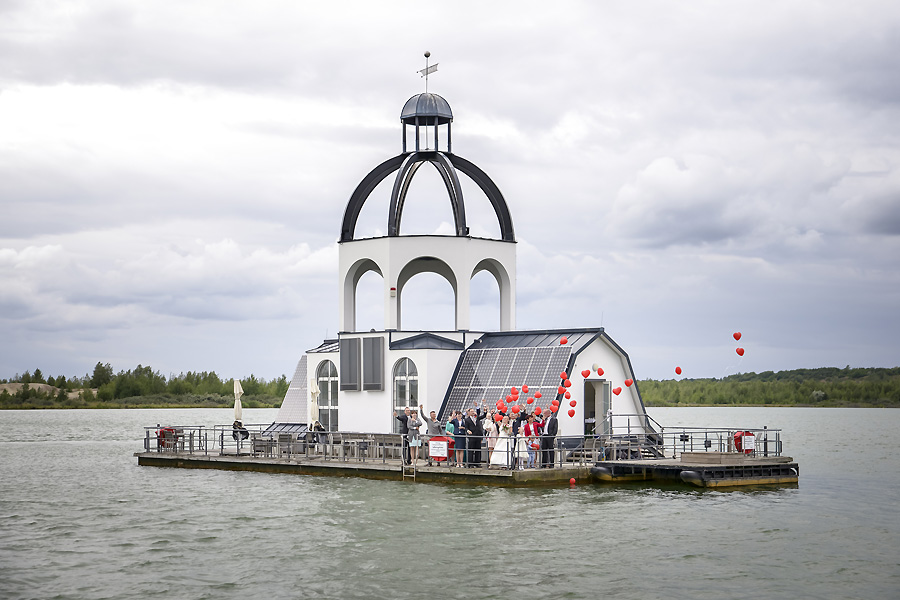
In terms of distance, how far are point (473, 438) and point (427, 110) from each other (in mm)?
12162

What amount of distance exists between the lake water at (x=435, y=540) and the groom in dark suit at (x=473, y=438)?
1.36 meters

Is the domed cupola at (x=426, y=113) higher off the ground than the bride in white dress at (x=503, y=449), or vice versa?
the domed cupola at (x=426, y=113)

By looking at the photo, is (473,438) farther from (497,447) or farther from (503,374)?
(503,374)

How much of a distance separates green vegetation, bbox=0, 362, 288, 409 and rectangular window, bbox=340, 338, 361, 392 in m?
74.6

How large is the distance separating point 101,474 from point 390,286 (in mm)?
12236

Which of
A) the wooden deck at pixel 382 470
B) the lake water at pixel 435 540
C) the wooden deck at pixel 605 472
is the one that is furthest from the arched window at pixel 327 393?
the wooden deck at pixel 605 472

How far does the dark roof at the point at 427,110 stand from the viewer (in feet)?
123

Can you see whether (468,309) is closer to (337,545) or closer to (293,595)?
(337,545)

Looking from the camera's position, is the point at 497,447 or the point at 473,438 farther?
the point at 473,438

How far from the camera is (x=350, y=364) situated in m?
36.7

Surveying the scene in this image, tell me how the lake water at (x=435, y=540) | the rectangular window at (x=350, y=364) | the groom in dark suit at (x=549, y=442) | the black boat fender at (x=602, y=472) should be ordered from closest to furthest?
the lake water at (x=435, y=540)
the groom in dark suit at (x=549, y=442)
the black boat fender at (x=602, y=472)
the rectangular window at (x=350, y=364)

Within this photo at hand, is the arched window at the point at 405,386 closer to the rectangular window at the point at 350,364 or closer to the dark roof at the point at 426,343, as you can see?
the dark roof at the point at 426,343

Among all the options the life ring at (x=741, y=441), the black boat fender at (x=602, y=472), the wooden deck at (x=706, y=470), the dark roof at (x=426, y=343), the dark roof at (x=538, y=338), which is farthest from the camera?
the dark roof at (x=426, y=343)

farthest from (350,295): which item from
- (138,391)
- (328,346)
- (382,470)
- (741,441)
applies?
(138,391)
